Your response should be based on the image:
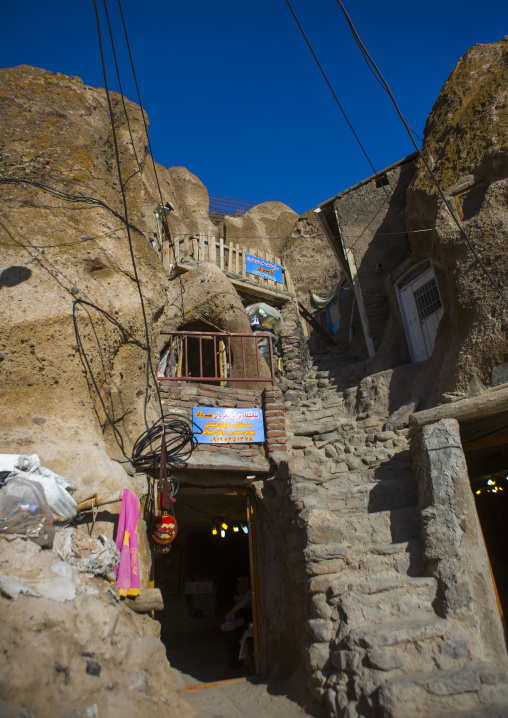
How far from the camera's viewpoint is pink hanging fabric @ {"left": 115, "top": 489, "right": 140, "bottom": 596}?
13.6ft

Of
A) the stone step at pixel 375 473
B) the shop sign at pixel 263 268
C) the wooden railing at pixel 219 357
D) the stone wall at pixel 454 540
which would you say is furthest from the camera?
the shop sign at pixel 263 268

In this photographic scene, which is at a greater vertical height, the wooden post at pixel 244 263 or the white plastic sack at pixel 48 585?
the wooden post at pixel 244 263

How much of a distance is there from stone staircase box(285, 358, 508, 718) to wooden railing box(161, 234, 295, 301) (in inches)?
286

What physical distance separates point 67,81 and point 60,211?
3399 millimetres

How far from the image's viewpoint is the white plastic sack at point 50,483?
12.8 feet

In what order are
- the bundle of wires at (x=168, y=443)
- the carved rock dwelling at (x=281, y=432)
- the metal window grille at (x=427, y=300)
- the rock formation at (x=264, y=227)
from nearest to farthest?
the carved rock dwelling at (x=281, y=432)
the bundle of wires at (x=168, y=443)
the metal window grille at (x=427, y=300)
the rock formation at (x=264, y=227)

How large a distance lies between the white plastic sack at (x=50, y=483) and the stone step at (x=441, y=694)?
110 inches

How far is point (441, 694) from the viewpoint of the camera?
9.64 feet

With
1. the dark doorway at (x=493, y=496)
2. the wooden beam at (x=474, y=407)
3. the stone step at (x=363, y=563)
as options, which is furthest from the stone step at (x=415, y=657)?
the dark doorway at (x=493, y=496)

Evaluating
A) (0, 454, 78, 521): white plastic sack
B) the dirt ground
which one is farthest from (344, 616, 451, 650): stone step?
(0, 454, 78, 521): white plastic sack

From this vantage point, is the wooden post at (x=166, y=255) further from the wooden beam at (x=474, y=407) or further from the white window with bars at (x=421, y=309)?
the wooden beam at (x=474, y=407)

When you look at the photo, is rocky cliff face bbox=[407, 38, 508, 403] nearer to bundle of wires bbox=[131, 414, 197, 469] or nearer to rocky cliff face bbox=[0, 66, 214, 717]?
bundle of wires bbox=[131, 414, 197, 469]

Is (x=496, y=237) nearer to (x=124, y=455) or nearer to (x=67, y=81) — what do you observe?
(x=124, y=455)

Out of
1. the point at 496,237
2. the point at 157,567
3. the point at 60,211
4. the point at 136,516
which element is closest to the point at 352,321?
the point at 496,237
